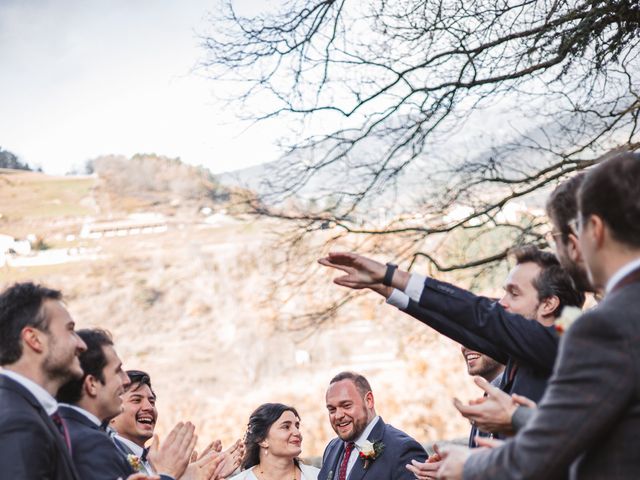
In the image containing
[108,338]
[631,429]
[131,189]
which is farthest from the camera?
[131,189]

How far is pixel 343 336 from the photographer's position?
27109mm

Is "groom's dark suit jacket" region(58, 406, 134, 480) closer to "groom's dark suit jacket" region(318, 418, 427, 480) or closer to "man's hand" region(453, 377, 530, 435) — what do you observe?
"man's hand" region(453, 377, 530, 435)

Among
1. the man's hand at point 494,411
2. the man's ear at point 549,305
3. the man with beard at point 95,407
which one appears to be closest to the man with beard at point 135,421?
the man with beard at point 95,407

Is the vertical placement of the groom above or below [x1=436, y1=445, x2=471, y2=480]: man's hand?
below

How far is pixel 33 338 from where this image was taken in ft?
9.95

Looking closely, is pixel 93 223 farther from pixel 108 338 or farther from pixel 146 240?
pixel 108 338

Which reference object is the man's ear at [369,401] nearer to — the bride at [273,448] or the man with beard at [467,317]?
the bride at [273,448]

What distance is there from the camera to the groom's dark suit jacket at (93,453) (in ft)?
10.6

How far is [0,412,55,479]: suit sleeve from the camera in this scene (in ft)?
8.71

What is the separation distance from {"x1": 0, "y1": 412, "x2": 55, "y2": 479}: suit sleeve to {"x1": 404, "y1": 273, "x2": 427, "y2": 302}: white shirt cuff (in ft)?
4.69

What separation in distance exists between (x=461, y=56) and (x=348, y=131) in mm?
1352

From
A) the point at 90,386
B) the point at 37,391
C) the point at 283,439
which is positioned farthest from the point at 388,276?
the point at 283,439

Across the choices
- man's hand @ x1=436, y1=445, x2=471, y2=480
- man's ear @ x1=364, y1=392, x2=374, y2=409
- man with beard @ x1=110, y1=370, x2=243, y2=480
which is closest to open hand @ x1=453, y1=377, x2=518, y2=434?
man's hand @ x1=436, y1=445, x2=471, y2=480

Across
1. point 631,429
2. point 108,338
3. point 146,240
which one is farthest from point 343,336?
point 631,429
